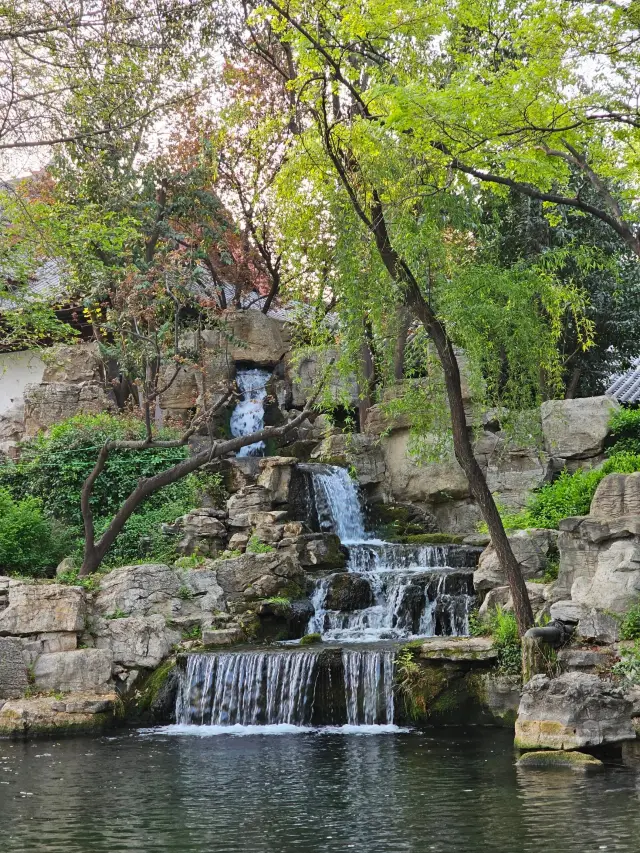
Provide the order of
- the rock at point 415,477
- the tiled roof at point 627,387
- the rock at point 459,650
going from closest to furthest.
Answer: the rock at point 459,650, the rock at point 415,477, the tiled roof at point 627,387

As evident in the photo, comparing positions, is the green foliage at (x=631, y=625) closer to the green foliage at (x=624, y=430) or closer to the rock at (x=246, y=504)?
the green foliage at (x=624, y=430)

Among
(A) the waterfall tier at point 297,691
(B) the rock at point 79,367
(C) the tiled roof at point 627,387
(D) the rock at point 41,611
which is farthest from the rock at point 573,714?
(B) the rock at point 79,367

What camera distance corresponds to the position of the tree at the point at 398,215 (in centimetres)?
1202

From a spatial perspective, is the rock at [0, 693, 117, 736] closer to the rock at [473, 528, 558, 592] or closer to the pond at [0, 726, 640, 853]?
the pond at [0, 726, 640, 853]

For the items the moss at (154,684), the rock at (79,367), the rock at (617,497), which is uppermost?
the rock at (79,367)

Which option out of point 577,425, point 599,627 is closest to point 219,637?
point 599,627

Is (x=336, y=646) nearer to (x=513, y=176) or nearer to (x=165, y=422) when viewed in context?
(x=513, y=176)

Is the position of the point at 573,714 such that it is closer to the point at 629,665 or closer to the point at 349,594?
the point at 629,665

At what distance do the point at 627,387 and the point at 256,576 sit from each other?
12341mm

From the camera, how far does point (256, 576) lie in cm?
1630

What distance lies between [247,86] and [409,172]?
12.3 m

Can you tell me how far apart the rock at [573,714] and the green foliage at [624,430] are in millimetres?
8419

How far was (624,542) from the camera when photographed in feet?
41.9

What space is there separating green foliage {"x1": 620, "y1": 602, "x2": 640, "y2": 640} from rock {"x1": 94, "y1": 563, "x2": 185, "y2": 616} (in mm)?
6875
